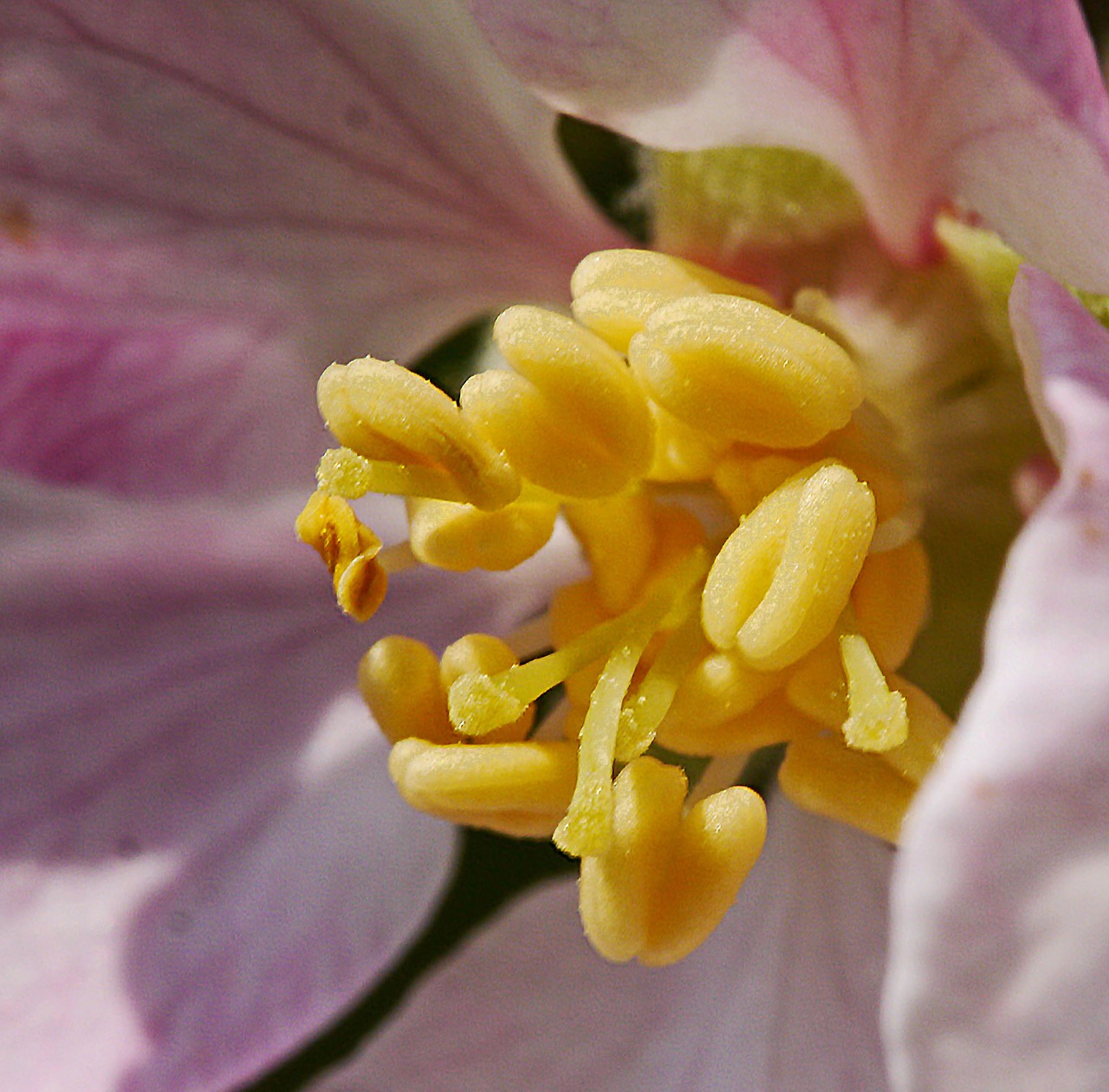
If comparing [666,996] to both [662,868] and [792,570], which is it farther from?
[792,570]

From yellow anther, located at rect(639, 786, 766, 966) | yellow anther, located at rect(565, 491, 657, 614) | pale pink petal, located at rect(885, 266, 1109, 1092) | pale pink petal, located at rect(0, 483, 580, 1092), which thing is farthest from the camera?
pale pink petal, located at rect(0, 483, 580, 1092)

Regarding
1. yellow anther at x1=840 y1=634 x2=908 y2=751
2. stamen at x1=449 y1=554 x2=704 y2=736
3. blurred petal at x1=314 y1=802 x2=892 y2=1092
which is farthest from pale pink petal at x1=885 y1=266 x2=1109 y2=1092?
blurred petal at x1=314 y1=802 x2=892 y2=1092

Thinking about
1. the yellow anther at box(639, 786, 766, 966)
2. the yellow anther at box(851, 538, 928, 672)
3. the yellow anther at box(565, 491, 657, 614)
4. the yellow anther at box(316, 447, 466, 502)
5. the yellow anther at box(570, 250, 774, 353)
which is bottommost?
the yellow anther at box(851, 538, 928, 672)

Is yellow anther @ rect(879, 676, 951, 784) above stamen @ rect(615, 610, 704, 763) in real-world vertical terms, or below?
below

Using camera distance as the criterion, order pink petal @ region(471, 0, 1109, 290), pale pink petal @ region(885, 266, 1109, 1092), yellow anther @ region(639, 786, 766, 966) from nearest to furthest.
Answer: pale pink petal @ region(885, 266, 1109, 1092) < pink petal @ region(471, 0, 1109, 290) < yellow anther @ region(639, 786, 766, 966)

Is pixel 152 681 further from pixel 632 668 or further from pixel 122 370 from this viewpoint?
pixel 632 668

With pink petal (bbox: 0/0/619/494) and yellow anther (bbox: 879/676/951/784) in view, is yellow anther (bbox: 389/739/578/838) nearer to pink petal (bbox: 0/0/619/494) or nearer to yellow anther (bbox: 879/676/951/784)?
yellow anther (bbox: 879/676/951/784)

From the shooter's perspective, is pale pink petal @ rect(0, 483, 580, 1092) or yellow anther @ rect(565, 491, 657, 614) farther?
pale pink petal @ rect(0, 483, 580, 1092)

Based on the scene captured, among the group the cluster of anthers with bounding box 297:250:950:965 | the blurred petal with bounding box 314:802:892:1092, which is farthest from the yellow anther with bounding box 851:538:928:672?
the blurred petal with bounding box 314:802:892:1092

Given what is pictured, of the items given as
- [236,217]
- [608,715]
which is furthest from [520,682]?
[236,217]

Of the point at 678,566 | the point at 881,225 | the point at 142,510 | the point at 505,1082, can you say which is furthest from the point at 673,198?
the point at 505,1082
